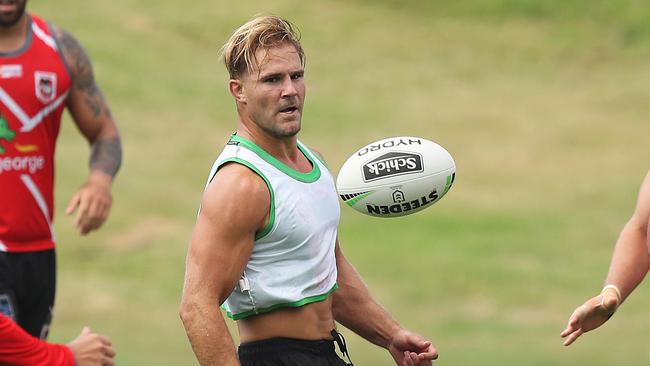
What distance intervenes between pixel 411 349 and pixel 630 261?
1139 mm

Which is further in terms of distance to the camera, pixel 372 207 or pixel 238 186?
pixel 372 207

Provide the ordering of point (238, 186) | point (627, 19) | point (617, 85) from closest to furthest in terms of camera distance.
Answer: point (238, 186) → point (617, 85) → point (627, 19)

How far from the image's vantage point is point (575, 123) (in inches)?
1152

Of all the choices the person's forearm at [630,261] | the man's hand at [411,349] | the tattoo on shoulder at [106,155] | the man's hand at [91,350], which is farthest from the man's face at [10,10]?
the person's forearm at [630,261]

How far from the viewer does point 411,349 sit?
7.14 m

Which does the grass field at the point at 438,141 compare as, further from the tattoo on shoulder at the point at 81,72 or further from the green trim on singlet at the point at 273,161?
the green trim on singlet at the point at 273,161

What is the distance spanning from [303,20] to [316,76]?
3.33 metres

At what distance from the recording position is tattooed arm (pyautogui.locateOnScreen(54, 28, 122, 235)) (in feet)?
29.7

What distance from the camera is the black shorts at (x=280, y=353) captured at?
6.61 m

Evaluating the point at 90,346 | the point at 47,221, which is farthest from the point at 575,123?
the point at 90,346

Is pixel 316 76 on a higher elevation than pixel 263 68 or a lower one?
higher

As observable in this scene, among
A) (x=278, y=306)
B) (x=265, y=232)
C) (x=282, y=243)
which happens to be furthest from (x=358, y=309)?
(x=265, y=232)

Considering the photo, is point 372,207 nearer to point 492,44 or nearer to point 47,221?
point 47,221

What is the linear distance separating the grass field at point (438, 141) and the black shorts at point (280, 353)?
28.2ft
